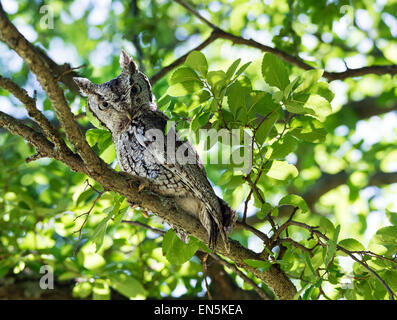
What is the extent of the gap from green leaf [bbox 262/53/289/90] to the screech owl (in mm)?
560

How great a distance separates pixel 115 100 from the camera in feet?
6.62

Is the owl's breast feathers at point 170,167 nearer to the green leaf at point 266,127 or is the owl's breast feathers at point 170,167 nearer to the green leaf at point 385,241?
the green leaf at point 266,127

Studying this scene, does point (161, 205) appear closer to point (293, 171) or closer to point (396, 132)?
point (293, 171)

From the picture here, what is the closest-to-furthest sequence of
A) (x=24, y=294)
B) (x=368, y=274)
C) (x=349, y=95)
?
(x=368, y=274)
(x=24, y=294)
(x=349, y=95)

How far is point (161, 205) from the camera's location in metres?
1.71

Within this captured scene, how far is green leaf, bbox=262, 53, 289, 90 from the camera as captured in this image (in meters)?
1.57

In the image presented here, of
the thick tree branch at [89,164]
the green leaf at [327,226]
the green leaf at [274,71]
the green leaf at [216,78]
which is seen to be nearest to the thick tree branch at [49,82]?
the thick tree branch at [89,164]

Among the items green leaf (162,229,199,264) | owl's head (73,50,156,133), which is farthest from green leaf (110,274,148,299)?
owl's head (73,50,156,133)

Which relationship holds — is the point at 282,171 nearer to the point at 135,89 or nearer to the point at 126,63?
the point at 135,89

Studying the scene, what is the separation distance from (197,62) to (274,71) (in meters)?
0.31

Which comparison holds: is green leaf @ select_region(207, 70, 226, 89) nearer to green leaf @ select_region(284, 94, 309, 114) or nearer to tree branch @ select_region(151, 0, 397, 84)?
green leaf @ select_region(284, 94, 309, 114)

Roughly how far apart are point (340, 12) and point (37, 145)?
→ 247 centimetres

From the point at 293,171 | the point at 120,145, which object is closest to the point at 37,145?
the point at 120,145

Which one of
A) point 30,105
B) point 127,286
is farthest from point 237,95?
point 127,286
